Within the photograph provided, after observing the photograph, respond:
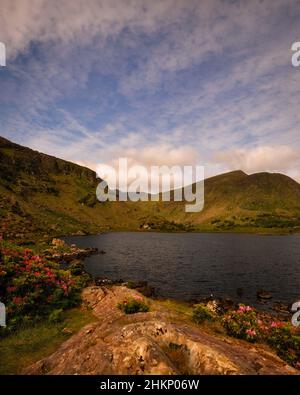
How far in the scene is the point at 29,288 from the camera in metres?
22.8

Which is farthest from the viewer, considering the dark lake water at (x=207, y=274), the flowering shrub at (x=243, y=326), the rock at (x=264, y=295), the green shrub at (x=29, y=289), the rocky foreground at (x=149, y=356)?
the dark lake water at (x=207, y=274)

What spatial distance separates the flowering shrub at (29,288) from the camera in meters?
20.3

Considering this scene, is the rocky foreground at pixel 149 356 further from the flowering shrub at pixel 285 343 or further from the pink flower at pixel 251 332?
the pink flower at pixel 251 332

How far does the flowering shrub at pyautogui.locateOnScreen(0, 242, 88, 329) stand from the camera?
2033 centimetres

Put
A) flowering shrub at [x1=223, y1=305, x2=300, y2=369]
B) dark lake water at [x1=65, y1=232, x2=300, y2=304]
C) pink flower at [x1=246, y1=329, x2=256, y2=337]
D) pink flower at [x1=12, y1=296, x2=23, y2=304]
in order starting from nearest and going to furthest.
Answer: flowering shrub at [x1=223, y1=305, x2=300, y2=369], pink flower at [x1=246, y1=329, x2=256, y2=337], pink flower at [x1=12, y1=296, x2=23, y2=304], dark lake water at [x1=65, y1=232, x2=300, y2=304]

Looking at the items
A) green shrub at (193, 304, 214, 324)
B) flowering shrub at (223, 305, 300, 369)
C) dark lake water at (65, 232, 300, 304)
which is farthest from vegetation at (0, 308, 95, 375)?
dark lake water at (65, 232, 300, 304)

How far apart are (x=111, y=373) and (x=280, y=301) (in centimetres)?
4071

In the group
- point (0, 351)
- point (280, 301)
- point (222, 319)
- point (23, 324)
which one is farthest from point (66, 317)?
point (280, 301)

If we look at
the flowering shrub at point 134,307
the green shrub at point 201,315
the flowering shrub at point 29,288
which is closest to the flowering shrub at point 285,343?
the green shrub at point 201,315

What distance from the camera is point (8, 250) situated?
27.1 m

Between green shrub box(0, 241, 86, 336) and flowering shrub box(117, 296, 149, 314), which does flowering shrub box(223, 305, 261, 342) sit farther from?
green shrub box(0, 241, 86, 336)

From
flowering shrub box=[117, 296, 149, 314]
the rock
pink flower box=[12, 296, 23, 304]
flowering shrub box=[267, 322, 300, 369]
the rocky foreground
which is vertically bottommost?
the rock

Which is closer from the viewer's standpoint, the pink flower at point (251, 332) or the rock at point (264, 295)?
the pink flower at point (251, 332)

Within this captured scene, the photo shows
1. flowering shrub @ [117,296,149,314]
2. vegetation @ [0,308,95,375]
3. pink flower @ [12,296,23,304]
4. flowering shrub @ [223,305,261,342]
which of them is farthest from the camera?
pink flower @ [12,296,23,304]
